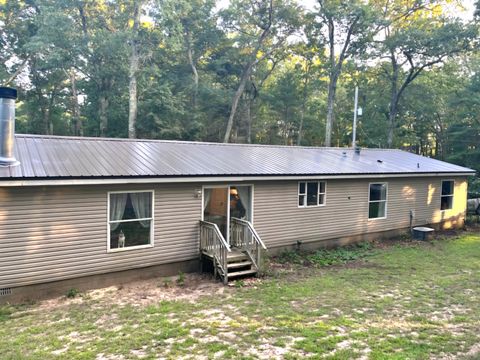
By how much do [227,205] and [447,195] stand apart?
1055 cm

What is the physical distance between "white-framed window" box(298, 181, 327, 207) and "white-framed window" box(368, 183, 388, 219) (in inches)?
88.3

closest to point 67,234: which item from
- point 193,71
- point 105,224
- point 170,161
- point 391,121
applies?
point 105,224

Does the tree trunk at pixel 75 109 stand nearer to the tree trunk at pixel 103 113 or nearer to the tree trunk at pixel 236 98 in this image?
the tree trunk at pixel 103 113

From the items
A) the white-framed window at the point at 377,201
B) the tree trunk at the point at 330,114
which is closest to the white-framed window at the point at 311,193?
the white-framed window at the point at 377,201

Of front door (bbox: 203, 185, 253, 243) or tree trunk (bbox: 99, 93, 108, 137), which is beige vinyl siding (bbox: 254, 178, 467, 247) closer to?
front door (bbox: 203, 185, 253, 243)

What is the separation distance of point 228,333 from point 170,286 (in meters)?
2.67

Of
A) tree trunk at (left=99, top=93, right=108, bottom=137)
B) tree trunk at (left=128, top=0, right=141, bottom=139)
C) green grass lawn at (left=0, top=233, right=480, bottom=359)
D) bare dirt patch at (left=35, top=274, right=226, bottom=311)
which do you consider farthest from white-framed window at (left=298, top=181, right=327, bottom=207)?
tree trunk at (left=99, top=93, right=108, bottom=137)

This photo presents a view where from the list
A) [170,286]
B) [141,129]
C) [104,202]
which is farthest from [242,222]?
[141,129]

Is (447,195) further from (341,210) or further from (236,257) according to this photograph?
(236,257)

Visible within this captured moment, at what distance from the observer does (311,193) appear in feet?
35.3

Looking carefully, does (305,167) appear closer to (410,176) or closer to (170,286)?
(410,176)

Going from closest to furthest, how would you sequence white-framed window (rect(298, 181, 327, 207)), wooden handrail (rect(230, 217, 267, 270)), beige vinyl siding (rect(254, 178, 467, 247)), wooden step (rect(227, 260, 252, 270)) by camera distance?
wooden step (rect(227, 260, 252, 270)) < wooden handrail (rect(230, 217, 267, 270)) < beige vinyl siding (rect(254, 178, 467, 247)) < white-framed window (rect(298, 181, 327, 207))

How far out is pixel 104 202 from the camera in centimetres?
734

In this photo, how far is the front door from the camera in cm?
925
